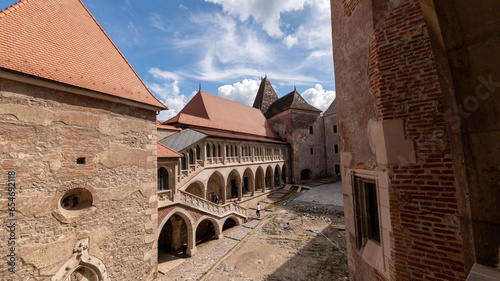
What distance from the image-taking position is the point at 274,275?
368 inches

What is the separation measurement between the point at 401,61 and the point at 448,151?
137 cm

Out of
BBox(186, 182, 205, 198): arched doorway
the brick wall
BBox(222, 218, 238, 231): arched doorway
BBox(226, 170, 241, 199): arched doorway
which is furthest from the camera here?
BBox(226, 170, 241, 199): arched doorway

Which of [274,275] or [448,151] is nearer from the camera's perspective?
[448,151]

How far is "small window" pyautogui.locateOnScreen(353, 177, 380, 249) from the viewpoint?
383 cm

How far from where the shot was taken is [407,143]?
2.69 meters

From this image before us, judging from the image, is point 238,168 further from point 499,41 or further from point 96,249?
point 499,41

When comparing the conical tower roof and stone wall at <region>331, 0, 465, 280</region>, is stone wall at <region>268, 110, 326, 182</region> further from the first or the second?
stone wall at <region>331, 0, 465, 280</region>

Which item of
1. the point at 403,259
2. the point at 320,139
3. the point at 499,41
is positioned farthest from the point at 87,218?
the point at 320,139

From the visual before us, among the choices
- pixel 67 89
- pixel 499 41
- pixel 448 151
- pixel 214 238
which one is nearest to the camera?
pixel 499 41

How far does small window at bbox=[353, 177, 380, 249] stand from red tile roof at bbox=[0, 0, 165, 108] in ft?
25.0

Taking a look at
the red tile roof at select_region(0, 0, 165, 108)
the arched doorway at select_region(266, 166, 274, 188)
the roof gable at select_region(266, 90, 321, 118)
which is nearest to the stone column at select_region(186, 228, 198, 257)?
the red tile roof at select_region(0, 0, 165, 108)

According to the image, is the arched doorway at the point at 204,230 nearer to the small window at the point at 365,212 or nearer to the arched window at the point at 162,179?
the arched window at the point at 162,179

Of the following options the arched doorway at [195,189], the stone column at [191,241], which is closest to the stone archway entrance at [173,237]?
the stone column at [191,241]

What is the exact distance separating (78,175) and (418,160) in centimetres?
820
